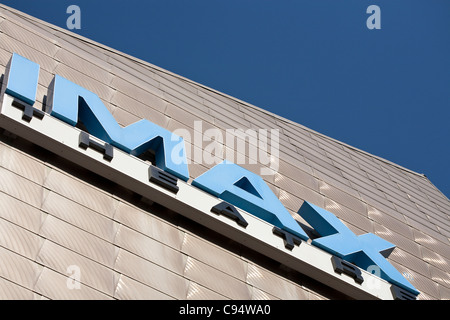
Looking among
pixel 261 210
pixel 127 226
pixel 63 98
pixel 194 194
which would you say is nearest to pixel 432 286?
pixel 261 210

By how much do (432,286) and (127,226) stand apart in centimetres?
1078

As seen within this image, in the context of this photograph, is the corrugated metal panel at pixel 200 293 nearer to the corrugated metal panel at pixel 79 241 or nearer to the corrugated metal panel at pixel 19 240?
the corrugated metal panel at pixel 79 241

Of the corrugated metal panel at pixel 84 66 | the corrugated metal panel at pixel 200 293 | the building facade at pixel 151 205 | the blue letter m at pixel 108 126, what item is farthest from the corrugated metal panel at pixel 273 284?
the corrugated metal panel at pixel 84 66

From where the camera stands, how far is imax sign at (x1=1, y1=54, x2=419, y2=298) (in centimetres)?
1756

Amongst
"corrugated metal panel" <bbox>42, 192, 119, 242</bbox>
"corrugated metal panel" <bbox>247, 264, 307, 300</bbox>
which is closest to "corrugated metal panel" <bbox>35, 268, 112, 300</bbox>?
"corrugated metal panel" <bbox>42, 192, 119, 242</bbox>

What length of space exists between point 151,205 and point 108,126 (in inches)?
88.2

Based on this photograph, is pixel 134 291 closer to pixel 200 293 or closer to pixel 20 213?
pixel 200 293

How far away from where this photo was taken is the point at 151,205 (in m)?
18.2

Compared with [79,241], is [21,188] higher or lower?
higher

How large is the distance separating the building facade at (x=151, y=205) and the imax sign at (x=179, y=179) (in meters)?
0.04

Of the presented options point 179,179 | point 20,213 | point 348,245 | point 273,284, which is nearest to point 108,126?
point 179,179

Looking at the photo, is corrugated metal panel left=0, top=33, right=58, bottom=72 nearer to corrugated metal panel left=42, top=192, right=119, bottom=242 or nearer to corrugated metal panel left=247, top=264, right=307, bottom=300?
corrugated metal panel left=42, top=192, right=119, bottom=242

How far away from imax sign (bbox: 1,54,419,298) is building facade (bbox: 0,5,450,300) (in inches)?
1.5
